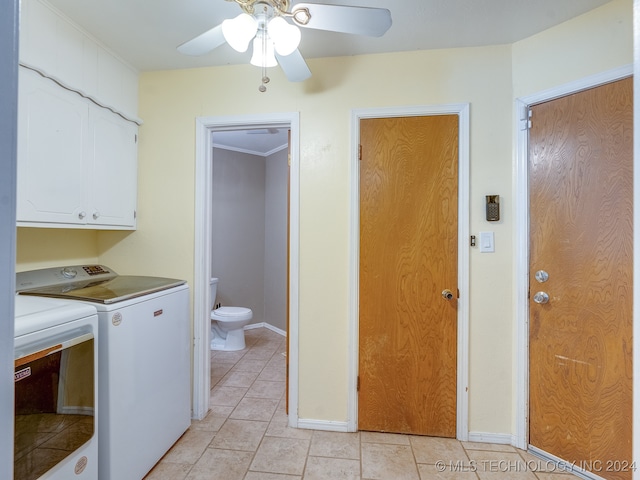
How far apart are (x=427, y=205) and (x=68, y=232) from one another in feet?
7.25

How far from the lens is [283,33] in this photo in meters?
1.23

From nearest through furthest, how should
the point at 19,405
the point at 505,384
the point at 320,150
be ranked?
the point at 19,405
the point at 505,384
the point at 320,150

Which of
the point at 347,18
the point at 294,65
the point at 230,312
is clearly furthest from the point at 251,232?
the point at 347,18

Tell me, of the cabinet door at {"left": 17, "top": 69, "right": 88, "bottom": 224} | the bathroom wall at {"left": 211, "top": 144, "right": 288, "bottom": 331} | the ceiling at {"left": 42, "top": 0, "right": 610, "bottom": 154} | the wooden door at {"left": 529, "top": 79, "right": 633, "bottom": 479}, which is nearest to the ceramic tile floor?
the wooden door at {"left": 529, "top": 79, "right": 633, "bottom": 479}

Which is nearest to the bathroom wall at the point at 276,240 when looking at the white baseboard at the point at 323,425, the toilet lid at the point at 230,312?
the toilet lid at the point at 230,312

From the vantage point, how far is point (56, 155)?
154cm

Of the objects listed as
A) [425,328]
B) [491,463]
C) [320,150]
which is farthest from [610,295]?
[320,150]

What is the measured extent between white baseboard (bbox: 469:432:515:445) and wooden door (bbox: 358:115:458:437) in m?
0.12

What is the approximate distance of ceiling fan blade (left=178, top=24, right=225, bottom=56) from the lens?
4.50ft

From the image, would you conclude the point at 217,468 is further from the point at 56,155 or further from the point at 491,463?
the point at 56,155

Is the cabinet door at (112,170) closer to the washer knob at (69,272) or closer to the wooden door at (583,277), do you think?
the washer knob at (69,272)

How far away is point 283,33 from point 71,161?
1.27m

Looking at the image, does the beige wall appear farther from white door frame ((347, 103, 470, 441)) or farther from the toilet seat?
the toilet seat

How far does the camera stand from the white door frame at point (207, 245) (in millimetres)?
1998
